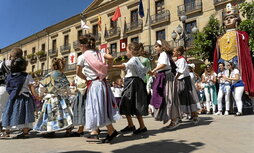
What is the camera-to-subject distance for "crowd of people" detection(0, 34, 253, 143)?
360cm

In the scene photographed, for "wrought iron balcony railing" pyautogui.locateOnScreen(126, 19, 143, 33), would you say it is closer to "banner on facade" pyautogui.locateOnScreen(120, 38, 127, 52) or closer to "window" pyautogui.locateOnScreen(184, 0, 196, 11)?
"banner on facade" pyautogui.locateOnScreen(120, 38, 127, 52)

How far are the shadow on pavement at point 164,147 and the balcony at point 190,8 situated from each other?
61.1 feet

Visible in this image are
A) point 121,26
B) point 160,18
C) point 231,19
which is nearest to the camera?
point 231,19

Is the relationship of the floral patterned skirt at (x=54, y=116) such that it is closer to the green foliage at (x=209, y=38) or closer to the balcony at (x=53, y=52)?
the green foliage at (x=209, y=38)

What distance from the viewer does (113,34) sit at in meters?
26.0

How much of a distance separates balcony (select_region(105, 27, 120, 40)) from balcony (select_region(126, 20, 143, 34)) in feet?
4.28

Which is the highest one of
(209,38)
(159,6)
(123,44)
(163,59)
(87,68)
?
(159,6)

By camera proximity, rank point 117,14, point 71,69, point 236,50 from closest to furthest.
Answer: point 236,50, point 117,14, point 71,69

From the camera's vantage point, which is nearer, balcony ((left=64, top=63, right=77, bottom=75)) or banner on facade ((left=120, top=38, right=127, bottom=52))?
banner on facade ((left=120, top=38, right=127, bottom=52))

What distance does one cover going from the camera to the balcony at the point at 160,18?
2181cm

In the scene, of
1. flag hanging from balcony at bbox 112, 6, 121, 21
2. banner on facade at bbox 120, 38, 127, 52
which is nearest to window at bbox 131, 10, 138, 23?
flag hanging from balcony at bbox 112, 6, 121, 21

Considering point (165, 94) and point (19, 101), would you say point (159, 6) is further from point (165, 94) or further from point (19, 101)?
point (19, 101)

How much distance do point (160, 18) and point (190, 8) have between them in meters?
3.10

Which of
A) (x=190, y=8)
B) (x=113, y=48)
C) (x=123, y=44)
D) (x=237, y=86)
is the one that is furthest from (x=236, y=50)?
(x=113, y=48)
